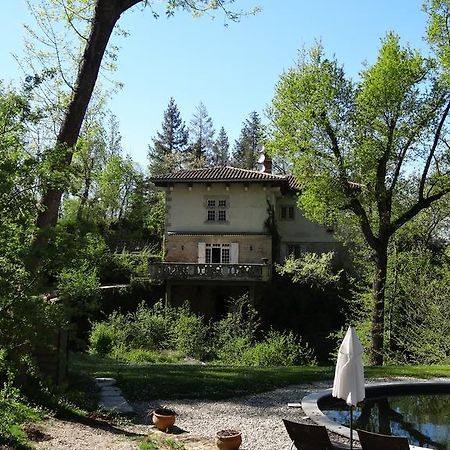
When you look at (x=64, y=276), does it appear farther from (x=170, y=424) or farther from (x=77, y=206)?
(x=77, y=206)

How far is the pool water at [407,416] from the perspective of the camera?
8898 mm

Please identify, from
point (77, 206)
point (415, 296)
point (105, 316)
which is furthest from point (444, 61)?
point (77, 206)

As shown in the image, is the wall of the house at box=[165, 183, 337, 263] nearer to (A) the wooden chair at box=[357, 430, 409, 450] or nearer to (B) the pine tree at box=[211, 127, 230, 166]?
(A) the wooden chair at box=[357, 430, 409, 450]

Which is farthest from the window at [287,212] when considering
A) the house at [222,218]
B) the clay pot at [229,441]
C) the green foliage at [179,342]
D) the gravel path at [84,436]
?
the clay pot at [229,441]

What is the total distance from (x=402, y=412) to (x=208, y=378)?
4492 mm

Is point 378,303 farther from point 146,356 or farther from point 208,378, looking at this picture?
point 208,378

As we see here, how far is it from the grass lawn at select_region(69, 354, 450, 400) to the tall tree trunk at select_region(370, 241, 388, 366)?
3447 mm

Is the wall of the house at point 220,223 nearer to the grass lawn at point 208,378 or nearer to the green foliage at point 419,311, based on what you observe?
the green foliage at point 419,311

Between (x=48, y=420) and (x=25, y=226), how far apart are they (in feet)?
10.4

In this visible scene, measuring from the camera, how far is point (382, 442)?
20.2 ft

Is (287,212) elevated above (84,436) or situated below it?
above

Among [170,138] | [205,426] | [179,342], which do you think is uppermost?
[170,138]

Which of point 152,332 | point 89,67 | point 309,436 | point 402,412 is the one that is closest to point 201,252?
point 152,332

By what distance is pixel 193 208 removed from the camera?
1316 inches
